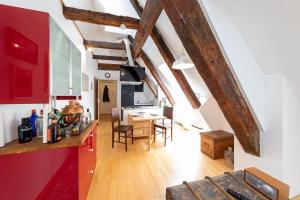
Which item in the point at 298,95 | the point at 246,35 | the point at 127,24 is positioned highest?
the point at 127,24

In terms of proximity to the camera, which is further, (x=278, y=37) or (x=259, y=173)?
(x=278, y=37)

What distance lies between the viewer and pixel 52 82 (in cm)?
152

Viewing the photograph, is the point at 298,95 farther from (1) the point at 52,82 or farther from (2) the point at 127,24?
(2) the point at 127,24

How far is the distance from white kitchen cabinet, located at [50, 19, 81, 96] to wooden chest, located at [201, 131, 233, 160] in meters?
2.69

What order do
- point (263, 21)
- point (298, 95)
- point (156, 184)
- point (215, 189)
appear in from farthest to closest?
1. point (156, 184)
2. point (298, 95)
3. point (263, 21)
4. point (215, 189)

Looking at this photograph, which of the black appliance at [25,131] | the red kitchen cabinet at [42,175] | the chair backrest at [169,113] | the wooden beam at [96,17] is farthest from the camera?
the chair backrest at [169,113]

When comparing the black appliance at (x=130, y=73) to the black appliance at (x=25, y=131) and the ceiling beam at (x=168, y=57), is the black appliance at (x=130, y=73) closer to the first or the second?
the ceiling beam at (x=168, y=57)

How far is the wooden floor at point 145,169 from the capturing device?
2018mm

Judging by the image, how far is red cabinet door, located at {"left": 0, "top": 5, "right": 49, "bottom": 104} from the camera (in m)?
0.98

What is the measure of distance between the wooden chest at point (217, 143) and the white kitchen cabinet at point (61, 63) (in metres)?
2.69

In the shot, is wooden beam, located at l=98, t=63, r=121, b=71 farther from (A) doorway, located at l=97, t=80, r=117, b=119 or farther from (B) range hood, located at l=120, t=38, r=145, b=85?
(B) range hood, located at l=120, t=38, r=145, b=85

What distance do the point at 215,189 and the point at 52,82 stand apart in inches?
69.2

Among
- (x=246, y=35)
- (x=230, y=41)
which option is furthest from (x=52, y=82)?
(x=246, y=35)

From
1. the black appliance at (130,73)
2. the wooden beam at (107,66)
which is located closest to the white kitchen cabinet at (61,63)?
the black appliance at (130,73)
